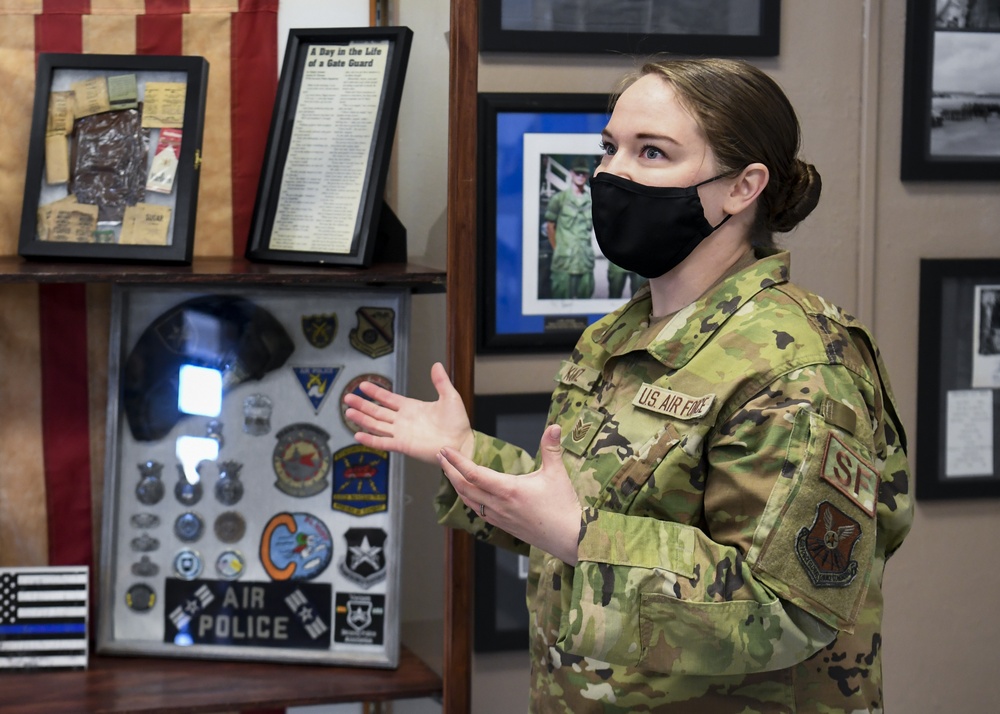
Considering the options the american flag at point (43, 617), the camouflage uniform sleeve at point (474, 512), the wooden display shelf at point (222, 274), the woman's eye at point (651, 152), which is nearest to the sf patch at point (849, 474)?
the woman's eye at point (651, 152)

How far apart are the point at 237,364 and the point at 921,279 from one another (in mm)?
1514

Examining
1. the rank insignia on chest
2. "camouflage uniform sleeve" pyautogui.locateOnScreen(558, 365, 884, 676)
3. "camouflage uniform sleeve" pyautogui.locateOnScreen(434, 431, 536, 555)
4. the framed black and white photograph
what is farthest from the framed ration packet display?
"camouflage uniform sleeve" pyautogui.locateOnScreen(558, 365, 884, 676)

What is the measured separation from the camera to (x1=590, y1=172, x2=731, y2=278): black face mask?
145cm

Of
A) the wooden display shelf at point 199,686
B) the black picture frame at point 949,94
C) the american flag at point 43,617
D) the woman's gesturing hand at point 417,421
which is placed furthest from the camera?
the black picture frame at point 949,94

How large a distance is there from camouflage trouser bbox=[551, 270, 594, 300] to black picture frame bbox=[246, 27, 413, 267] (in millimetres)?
456

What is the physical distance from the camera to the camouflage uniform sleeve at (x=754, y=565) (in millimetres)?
1206

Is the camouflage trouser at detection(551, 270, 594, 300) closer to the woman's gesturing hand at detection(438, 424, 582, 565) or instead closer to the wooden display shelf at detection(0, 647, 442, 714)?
the wooden display shelf at detection(0, 647, 442, 714)

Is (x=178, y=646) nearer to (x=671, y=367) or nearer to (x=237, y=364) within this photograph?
(x=237, y=364)

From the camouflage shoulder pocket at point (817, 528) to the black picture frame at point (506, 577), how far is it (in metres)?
1.08

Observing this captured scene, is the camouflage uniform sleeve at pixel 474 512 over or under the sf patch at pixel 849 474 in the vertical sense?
under

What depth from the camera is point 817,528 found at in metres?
1.22

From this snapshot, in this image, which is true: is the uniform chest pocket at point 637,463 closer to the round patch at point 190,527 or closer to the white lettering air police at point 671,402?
the white lettering air police at point 671,402

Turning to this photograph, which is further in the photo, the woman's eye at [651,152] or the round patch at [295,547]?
the round patch at [295,547]

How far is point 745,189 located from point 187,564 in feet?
3.97
